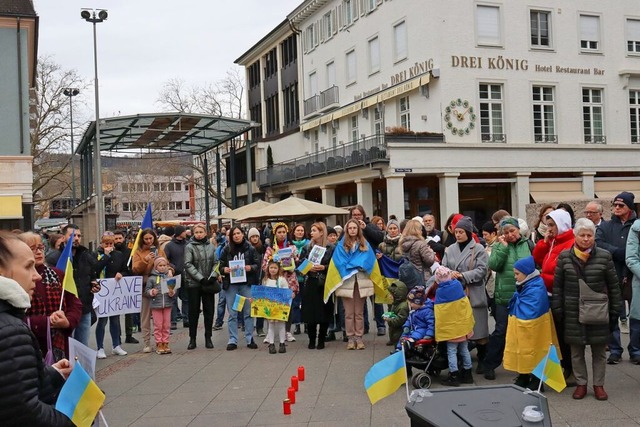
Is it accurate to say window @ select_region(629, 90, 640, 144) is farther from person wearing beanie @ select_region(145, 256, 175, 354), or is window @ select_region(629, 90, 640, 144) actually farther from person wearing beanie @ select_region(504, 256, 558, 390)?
person wearing beanie @ select_region(504, 256, 558, 390)

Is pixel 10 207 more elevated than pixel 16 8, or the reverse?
pixel 16 8

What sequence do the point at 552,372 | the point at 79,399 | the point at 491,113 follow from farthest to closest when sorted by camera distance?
the point at 491,113
the point at 552,372
the point at 79,399

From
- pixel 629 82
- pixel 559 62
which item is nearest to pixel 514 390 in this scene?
pixel 559 62

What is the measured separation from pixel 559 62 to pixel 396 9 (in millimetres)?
8128

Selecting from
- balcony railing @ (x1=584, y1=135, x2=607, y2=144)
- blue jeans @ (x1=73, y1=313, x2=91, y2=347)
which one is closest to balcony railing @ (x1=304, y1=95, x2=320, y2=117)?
balcony railing @ (x1=584, y1=135, x2=607, y2=144)

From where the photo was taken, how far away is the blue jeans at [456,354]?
8.23 m

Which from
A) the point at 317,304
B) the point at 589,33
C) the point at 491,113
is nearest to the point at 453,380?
the point at 317,304

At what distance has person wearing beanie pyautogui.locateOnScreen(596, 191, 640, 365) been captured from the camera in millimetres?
9141

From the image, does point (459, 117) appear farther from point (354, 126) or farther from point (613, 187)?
point (613, 187)

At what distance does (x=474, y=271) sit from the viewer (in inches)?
341

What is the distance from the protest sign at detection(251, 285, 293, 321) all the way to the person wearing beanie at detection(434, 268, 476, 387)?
3.56 meters

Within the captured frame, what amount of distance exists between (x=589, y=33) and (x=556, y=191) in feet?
25.9

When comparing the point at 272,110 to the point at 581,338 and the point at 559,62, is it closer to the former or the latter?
the point at 559,62

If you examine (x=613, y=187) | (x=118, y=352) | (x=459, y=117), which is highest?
(x=459, y=117)
